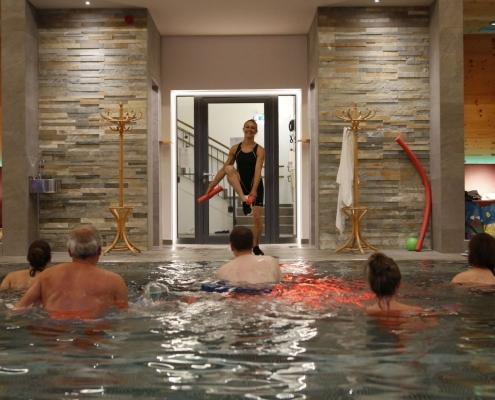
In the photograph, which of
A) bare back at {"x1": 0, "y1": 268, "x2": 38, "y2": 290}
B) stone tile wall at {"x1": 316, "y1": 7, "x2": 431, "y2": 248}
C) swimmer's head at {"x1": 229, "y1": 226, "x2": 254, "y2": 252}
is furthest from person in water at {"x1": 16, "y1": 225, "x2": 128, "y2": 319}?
stone tile wall at {"x1": 316, "y1": 7, "x2": 431, "y2": 248}

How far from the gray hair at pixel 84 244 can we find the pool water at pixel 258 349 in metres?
0.40

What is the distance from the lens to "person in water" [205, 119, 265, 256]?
828 centimetres

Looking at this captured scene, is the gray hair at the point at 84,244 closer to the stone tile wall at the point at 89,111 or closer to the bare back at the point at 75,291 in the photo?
the bare back at the point at 75,291

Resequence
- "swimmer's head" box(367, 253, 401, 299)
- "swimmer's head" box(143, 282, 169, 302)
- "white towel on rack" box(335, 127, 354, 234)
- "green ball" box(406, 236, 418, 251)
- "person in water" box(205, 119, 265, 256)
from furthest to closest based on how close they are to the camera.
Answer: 1. "green ball" box(406, 236, 418, 251)
2. "white towel on rack" box(335, 127, 354, 234)
3. "person in water" box(205, 119, 265, 256)
4. "swimmer's head" box(143, 282, 169, 302)
5. "swimmer's head" box(367, 253, 401, 299)

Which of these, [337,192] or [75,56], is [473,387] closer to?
[337,192]

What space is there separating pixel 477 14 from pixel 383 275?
303 inches

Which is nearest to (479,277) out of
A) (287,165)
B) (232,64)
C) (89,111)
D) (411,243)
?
(411,243)

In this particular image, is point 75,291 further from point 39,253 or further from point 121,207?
point 121,207

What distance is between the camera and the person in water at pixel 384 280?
390 centimetres

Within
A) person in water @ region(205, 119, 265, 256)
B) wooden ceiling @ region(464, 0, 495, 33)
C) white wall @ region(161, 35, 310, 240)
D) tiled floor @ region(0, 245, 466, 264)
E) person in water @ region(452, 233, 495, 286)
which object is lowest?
tiled floor @ region(0, 245, 466, 264)

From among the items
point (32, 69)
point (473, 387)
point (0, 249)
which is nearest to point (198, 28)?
point (32, 69)

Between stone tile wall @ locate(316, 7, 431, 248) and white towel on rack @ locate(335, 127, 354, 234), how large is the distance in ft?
1.72

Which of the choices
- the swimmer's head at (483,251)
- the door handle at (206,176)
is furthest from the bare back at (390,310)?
the door handle at (206,176)

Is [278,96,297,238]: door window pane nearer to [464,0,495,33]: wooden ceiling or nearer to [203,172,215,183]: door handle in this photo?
[203,172,215,183]: door handle
